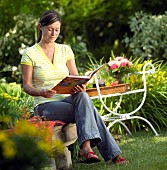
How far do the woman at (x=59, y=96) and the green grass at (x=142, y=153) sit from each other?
4.8 inches

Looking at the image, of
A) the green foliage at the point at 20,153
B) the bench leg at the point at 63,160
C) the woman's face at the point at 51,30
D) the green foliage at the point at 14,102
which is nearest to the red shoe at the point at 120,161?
the bench leg at the point at 63,160

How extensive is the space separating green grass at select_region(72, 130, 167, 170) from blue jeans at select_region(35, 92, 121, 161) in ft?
0.52

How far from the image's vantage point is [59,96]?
4.82 m

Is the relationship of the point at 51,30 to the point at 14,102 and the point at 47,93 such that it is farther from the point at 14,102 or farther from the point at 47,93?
the point at 14,102

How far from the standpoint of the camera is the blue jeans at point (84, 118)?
4488 millimetres

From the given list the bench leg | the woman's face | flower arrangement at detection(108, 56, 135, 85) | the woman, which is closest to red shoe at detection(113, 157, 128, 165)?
the woman

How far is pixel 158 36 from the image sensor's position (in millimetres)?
8953

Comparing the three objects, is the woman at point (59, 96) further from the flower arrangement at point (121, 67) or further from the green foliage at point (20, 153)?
the green foliage at point (20, 153)

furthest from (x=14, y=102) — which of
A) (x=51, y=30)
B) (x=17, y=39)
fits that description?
(x=17, y=39)

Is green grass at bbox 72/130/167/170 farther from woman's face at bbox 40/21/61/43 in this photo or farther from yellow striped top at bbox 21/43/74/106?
woman's face at bbox 40/21/61/43

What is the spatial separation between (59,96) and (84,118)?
1.33 ft

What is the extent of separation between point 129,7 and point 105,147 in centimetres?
631

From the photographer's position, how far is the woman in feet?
14.8

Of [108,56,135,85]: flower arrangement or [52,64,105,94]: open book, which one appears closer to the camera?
[52,64,105,94]: open book
